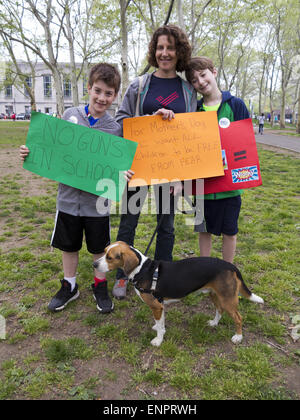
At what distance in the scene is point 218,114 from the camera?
9.91 ft

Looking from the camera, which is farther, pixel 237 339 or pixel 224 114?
pixel 224 114

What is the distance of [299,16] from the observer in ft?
88.0

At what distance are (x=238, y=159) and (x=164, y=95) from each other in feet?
3.57

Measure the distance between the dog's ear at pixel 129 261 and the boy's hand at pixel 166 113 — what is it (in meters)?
1.49

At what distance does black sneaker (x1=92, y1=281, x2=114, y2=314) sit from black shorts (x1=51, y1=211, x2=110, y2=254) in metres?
0.48

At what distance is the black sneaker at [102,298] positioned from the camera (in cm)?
328

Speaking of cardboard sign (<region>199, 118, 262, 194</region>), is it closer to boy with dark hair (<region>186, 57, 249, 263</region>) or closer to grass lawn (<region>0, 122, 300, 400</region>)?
boy with dark hair (<region>186, 57, 249, 263</region>)

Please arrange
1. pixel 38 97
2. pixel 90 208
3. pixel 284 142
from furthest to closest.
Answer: pixel 38 97
pixel 284 142
pixel 90 208

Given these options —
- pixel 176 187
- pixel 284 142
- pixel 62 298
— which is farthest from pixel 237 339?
pixel 284 142

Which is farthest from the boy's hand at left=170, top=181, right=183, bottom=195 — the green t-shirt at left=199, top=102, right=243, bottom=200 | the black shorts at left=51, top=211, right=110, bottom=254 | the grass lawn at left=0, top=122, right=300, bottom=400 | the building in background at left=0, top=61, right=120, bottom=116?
the building in background at left=0, top=61, right=120, bottom=116

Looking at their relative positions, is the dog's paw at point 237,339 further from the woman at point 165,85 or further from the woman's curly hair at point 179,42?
the woman's curly hair at point 179,42

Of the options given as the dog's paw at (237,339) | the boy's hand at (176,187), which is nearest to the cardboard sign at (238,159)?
the boy's hand at (176,187)

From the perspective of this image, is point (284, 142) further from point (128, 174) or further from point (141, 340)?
point (141, 340)
